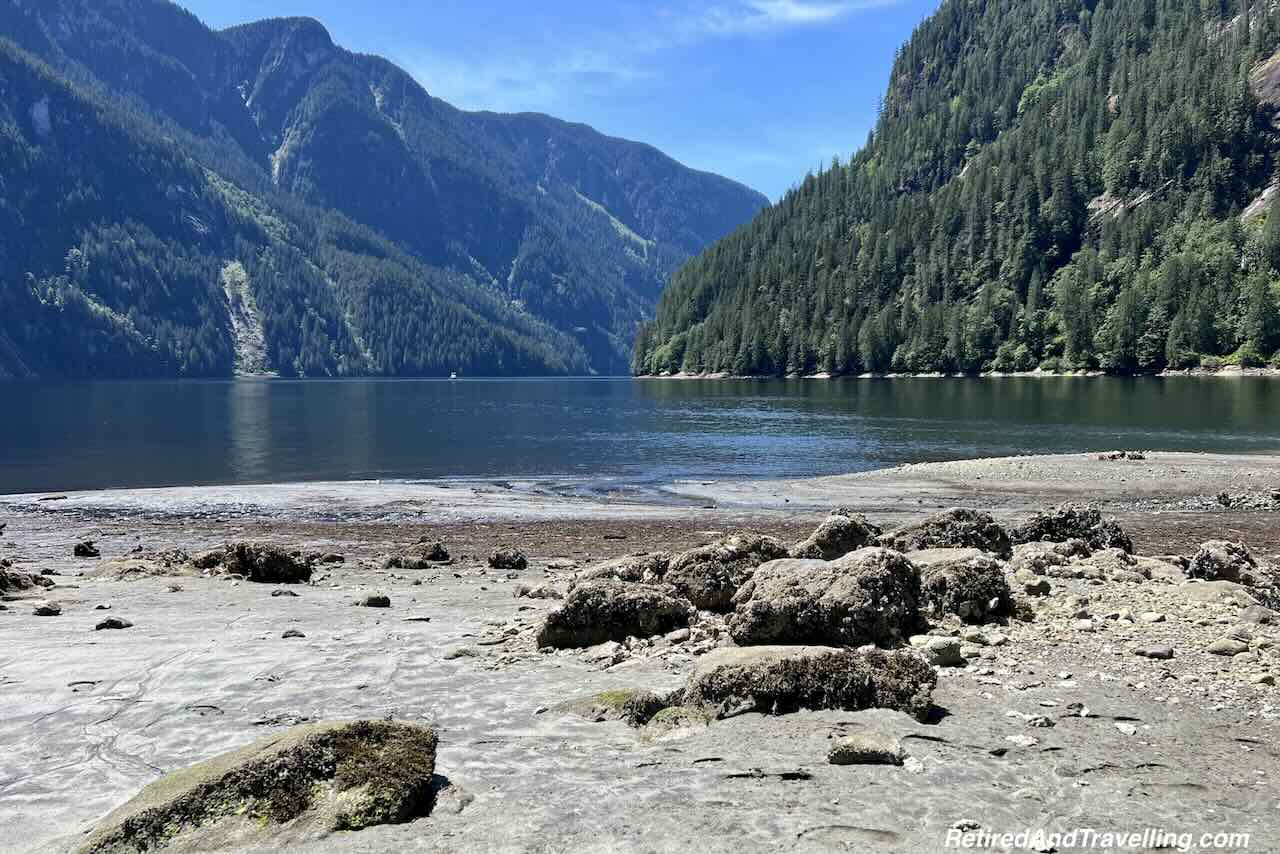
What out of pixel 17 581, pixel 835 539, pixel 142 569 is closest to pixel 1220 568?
pixel 835 539

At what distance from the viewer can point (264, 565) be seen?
2072cm

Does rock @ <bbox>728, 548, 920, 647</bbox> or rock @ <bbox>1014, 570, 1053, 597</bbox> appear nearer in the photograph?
rock @ <bbox>728, 548, 920, 647</bbox>

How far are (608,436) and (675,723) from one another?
65290mm

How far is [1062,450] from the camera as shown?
56625 mm

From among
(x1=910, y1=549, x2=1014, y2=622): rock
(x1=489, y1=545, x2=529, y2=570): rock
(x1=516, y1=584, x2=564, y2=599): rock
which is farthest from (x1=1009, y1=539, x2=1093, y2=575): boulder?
(x1=489, y1=545, x2=529, y2=570): rock

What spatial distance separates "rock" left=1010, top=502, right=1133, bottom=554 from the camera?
20.4 metres

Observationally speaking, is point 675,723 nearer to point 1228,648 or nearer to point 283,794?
point 283,794

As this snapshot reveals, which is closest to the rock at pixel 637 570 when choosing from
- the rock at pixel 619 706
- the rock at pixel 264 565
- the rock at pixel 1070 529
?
the rock at pixel 619 706

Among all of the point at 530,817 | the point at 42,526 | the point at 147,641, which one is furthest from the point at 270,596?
the point at 42,526

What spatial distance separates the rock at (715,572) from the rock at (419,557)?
36.2 feet

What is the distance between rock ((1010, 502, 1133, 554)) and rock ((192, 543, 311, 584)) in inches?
713

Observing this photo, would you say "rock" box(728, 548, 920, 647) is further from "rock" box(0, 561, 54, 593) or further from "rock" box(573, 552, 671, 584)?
"rock" box(0, 561, 54, 593)

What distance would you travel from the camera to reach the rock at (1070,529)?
66.9 ft

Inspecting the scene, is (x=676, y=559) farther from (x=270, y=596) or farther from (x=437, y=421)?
(x=437, y=421)
